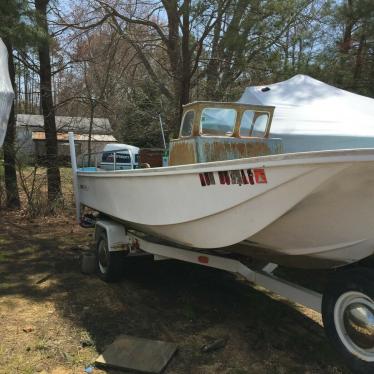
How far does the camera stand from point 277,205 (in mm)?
3465

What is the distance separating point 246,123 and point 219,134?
429 millimetres

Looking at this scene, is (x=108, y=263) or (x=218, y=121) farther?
(x=108, y=263)

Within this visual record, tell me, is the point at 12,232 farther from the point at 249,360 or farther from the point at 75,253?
the point at 249,360

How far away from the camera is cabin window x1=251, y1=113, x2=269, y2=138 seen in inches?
215

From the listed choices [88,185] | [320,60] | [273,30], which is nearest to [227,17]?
[273,30]

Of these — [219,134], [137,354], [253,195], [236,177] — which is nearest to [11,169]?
[219,134]

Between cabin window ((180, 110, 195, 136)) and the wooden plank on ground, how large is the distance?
2.20 metres

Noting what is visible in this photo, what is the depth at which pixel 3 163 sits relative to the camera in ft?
37.0

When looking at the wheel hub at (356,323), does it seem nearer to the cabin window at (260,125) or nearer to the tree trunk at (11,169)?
the cabin window at (260,125)

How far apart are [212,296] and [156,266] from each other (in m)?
1.57

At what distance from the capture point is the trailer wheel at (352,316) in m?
3.21

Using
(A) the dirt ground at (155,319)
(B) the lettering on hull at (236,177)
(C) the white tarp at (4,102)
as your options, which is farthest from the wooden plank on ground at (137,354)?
(C) the white tarp at (4,102)

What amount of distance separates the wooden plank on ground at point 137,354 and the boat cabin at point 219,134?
1865 mm

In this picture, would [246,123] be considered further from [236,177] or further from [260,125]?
[236,177]
